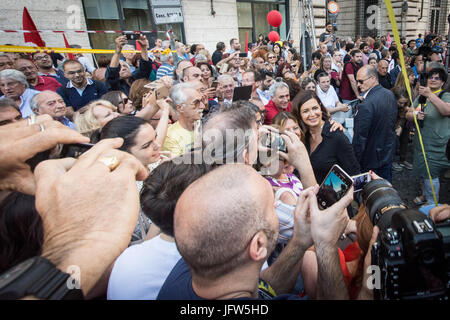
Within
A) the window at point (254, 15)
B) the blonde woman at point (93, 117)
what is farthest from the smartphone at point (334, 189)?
the window at point (254, 15)

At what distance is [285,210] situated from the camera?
4.47 feet

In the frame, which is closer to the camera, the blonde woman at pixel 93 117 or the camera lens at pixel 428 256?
the camera lens at pixel 428 256

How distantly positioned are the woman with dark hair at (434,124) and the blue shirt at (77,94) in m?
3.98

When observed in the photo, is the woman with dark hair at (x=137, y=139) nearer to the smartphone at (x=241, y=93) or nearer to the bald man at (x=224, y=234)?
the bald man at (x=224, y=234)

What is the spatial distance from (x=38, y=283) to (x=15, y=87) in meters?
3.33

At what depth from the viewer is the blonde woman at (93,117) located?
2.04 metres

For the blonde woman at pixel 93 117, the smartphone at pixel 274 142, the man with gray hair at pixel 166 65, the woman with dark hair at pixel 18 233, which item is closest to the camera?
the woman with dark hair at pixel 18 233

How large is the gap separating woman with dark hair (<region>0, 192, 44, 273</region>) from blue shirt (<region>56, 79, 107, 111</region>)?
3.43 metres

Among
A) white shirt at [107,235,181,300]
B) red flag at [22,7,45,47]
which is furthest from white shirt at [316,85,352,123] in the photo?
red flag at [22,7,45,47]

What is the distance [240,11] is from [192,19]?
2.71 meters

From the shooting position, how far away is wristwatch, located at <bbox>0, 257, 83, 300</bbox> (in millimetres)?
417

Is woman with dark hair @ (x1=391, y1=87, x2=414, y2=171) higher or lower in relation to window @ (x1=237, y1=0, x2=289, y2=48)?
lower

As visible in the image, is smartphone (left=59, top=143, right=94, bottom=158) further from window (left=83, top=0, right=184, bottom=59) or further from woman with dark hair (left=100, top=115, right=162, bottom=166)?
window (left=83, top=0, right=184, bottom=59)
